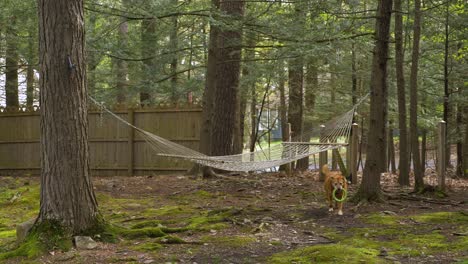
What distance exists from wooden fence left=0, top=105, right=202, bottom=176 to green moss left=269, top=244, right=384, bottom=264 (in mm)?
5780

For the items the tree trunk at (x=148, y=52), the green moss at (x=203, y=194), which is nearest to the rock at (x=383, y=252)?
the green moss at (x=203, y=194)

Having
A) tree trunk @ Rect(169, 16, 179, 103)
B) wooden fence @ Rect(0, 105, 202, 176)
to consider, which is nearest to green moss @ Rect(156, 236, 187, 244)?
tree trunk @ Rect(169, 16, 179, 103)

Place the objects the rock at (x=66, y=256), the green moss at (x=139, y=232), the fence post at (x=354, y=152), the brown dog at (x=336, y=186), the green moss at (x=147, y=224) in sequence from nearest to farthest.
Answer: the rock at (x=66, y=256)
the green moss at (x=139, y=232)
the green moss at (x=147, y=224)
the brown dog at (x=336, y=186)
the fence post at (x=354, y=152)

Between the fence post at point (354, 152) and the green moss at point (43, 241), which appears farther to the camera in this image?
the fence post at point (354, 152)

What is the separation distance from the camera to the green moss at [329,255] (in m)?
3.39

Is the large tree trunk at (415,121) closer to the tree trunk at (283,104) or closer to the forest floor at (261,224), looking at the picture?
the forest floor at (261,224)

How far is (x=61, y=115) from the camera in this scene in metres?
3.80

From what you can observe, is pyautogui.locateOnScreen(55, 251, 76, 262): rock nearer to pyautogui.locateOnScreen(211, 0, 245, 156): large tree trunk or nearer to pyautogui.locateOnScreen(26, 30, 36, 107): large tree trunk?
pyautogui.locateOnScreen(211, 0, 245, 156): large tree trunk

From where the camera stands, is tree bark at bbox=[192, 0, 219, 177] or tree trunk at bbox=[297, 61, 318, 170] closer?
tree bark at bbox=[192, 0, 219, 177]

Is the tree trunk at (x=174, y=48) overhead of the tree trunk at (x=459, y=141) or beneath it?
overhead

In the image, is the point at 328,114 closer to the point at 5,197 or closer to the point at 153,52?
the point at 153,52

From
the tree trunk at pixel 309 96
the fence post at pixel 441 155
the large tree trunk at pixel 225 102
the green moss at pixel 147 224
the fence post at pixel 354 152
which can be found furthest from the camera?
the tree trunk at pixel 309 96

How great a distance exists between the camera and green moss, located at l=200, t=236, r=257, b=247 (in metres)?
3.94

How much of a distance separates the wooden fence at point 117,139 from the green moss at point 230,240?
17.1 feet
